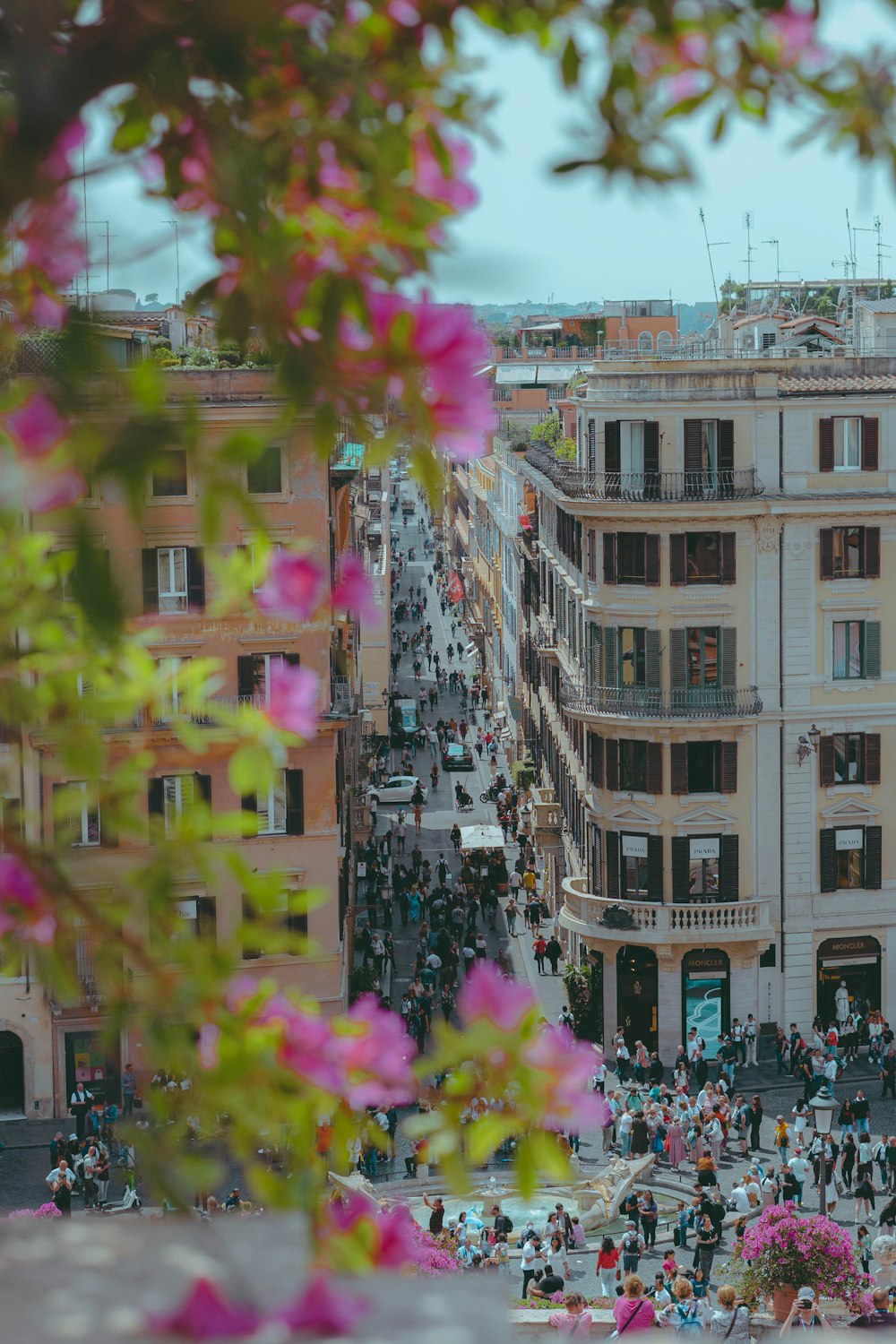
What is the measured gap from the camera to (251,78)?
4547mm

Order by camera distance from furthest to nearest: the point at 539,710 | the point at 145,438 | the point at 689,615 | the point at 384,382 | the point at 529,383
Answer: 1. the point at 529,383
2. the point at 539,710
3. the point at 689,615
4. the point at 384,382
5. the point at 145,438

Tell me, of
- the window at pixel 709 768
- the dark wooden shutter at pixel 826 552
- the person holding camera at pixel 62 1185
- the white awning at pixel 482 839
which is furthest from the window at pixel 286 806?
the white awning at pixel 482 839

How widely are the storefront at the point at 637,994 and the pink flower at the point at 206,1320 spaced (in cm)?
3777

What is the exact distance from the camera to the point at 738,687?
40.7 meters

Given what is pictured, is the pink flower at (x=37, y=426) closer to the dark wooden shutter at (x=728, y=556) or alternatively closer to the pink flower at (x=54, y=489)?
the pink flower at (x=54, y=489)

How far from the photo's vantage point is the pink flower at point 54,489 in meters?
4.21

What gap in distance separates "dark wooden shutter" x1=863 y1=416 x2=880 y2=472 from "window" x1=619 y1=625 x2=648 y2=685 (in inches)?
222

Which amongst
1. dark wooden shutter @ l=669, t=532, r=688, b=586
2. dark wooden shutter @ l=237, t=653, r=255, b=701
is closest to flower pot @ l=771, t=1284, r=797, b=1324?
dark wooden shutter @ l=237, t=653, r=255, b=701

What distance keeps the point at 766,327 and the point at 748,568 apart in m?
13.2

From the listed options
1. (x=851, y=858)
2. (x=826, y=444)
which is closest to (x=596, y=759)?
(x=851, y=858)

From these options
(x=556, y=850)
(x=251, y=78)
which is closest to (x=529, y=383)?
(x=556, y=850)

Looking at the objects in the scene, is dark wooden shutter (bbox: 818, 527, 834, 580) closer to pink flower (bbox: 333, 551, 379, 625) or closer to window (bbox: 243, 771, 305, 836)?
window (bbox: 243, 771, 305, 836)

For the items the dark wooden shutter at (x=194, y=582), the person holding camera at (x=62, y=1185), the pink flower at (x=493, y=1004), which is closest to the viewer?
the pink flower at (x=493, y=1004)

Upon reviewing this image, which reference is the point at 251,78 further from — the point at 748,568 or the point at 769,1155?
the point at 748,568
